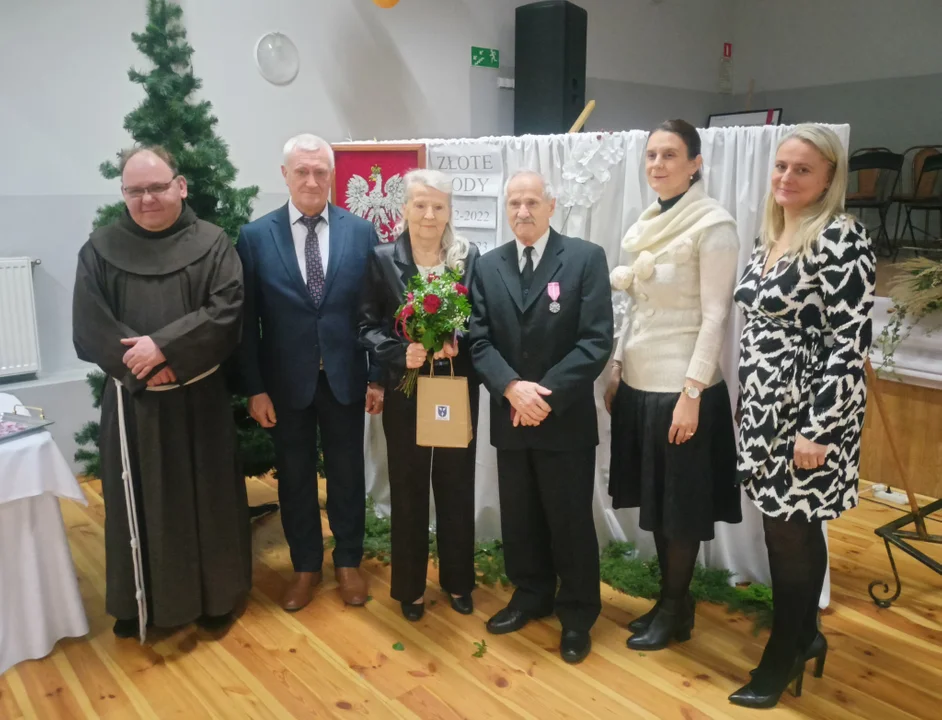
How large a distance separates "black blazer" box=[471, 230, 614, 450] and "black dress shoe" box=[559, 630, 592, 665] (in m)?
0.66

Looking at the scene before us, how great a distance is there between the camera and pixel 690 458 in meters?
2.32

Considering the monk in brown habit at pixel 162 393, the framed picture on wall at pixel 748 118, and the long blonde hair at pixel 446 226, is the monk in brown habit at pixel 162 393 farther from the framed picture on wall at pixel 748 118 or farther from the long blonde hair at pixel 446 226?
the framed picture on wall at pixel 748 118

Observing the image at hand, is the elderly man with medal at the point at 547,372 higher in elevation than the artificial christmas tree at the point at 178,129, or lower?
lower

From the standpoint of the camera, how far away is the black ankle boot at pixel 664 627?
2.57 meters

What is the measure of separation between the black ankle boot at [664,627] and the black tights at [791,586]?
1.13 ft

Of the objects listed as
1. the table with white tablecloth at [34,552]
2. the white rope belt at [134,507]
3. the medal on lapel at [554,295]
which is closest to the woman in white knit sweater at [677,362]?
the medal on lapel at [554,295]

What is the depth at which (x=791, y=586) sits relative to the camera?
2186mm

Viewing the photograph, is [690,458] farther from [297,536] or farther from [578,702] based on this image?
[297,536]

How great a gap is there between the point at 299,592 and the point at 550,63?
14.7ft

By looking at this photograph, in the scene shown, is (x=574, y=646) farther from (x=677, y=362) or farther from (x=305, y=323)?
(x=305, y=323)

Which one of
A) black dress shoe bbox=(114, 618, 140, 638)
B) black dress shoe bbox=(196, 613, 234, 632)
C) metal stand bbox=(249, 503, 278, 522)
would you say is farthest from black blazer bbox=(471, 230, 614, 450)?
metal stand bbox=(249, 503, 278, 522)

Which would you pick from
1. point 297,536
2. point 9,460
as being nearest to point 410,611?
point 297,536

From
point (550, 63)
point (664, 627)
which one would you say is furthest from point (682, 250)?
point (550, 63)

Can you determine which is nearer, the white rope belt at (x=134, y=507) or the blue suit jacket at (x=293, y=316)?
the white rope belt at (x=134, y=507)
